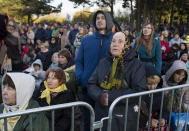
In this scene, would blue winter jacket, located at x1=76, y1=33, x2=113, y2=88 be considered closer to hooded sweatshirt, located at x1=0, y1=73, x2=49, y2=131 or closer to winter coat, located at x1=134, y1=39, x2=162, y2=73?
hooded sweatshirt, located at x1=0, y1=73, x2=49, y2=131

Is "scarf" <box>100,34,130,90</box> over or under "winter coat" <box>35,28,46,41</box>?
under

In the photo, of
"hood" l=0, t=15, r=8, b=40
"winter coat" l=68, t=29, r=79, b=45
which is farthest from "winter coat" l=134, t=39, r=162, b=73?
"winter coat" l=68, t=29, r=79, b=45

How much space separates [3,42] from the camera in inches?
147

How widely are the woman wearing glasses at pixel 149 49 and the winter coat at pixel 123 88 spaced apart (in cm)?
179

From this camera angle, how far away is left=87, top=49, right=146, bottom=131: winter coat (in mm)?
2330

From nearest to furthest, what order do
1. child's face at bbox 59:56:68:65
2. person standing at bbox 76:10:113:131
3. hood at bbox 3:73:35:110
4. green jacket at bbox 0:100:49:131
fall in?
1. green jacket at bbox 0:100:49:131
2. hood at bbox 3:73:35:110
3. person standing at bbox 76:10:113:131
4. child's face at bbox 59:56:68:65

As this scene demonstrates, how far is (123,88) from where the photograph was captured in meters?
2.43

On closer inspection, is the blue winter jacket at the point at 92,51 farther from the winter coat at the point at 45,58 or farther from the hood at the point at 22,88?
the winter coat at the point at 45,58

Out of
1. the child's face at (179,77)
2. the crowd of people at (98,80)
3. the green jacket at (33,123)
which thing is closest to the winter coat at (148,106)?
the crowd of people at (98,80)

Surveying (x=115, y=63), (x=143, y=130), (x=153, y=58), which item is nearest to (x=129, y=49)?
(x=115, y=63)

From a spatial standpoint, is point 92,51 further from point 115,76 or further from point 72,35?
point 72,35

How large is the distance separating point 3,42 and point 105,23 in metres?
1.89

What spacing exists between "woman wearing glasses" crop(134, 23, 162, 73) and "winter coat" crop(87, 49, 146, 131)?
5.88 ft

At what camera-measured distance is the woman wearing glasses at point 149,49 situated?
4.18m
